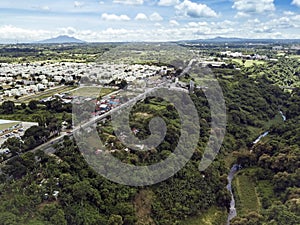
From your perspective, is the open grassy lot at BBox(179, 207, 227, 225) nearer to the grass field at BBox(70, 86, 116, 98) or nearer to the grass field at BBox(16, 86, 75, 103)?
the grass field at BBox(70, 86, 116, 98)

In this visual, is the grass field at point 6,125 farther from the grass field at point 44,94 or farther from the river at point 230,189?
the river at point 230,189

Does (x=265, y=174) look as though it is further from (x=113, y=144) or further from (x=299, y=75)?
(x=299, y=75)

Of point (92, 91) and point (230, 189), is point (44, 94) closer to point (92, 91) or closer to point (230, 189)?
point (92, 91)

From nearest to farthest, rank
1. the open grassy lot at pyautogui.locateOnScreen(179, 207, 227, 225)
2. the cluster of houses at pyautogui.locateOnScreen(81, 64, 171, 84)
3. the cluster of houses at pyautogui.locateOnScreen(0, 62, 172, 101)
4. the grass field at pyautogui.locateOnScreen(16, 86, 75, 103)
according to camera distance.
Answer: the open grassy lot at pyautogui.locateOnScreen(179, 207, 227, 225) → the grass field at pyautogui.locateOnScreen(16, 86, 75, 103) → the cluster of houses at pyautogui.locateOnScreen(0, 62, 172, 101) → the cluster of houses at pyautogui.locateOnScreen(81, 64, 171, 84)

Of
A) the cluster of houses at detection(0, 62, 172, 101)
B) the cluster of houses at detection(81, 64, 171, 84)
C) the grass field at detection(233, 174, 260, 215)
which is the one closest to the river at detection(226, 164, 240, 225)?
the grass field at detection(233, 174, 260, 215)

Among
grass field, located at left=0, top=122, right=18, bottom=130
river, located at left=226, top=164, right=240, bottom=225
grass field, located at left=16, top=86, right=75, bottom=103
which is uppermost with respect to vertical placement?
grass field, located at left=0, top=122, right=18, bottom=130

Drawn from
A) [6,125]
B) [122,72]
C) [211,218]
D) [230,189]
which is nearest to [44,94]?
[6,125]
